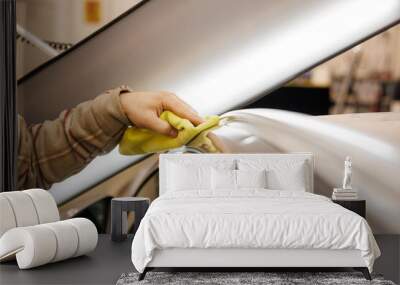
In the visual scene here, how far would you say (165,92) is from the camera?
7.41m

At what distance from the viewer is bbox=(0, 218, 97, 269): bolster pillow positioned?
537 centimetres

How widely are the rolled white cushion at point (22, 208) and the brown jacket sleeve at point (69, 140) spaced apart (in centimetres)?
161

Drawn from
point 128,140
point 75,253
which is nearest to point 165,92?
point 128,140

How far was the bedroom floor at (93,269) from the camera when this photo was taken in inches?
202

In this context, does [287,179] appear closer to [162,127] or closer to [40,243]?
[162,127]

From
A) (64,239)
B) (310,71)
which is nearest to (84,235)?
(64,239)

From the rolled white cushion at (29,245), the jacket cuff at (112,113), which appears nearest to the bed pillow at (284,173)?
the jacket cuff at (112,113)

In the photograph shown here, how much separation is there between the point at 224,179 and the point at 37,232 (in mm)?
1973

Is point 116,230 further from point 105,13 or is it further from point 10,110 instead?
point 105,13

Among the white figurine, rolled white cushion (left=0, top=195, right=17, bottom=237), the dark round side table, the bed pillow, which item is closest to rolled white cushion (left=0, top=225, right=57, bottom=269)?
rolled white cushion (left=0, top=195, right=17, bottom=237)

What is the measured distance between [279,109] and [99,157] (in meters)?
1.97

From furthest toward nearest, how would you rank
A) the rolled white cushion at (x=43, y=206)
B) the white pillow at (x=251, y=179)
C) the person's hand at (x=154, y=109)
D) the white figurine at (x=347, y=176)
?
the person's hand at (x=154, y=109) < the white figurine at (x=347, y=176) < the white pillow at (x=251, y=179) < the rolled white cushion at (x=43, y=206)

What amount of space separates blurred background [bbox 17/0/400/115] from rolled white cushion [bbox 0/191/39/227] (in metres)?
2.10

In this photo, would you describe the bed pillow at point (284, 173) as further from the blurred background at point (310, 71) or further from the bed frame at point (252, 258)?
the bed frame at point (252, 258)
